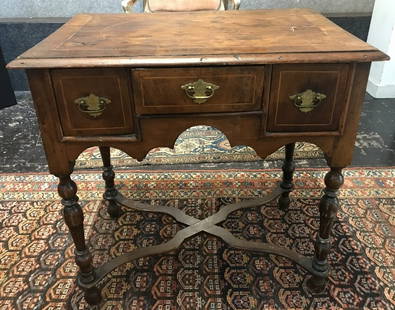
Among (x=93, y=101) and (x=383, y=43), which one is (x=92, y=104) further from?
(x=383, y=43)

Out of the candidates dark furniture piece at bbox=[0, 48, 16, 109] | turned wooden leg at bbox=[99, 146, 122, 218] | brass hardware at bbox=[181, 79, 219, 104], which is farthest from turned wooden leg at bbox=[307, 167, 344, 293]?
dark furniture piece at bbox=[0, 48, 16, 109]

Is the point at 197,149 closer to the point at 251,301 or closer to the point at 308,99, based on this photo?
the point at 251,301

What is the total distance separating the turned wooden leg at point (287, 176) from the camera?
5.77 ft

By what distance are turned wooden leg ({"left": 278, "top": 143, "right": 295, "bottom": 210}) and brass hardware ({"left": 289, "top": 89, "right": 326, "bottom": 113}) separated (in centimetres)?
62

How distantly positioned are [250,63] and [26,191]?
160 centimetres

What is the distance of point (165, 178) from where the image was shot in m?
2.21

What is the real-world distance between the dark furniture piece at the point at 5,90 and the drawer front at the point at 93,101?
232cm

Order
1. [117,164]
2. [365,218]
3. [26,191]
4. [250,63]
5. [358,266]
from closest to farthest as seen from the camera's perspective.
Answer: [250,63], [358,266], [365,218], [26,191], [117,164]

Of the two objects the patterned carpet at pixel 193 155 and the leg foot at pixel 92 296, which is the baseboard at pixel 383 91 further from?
the leg foot at pixel 92 296

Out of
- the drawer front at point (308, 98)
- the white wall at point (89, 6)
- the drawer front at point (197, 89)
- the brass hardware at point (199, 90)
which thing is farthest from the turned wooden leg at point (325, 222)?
the white wall at point (89, 6)

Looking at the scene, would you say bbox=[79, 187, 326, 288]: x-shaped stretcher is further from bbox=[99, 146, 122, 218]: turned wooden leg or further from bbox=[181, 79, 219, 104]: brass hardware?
bbox=[181, 79, 219, 104]: brass hardware

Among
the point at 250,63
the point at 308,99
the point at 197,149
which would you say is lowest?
the point at 197,149

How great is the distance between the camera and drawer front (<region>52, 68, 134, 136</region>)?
1.07 m

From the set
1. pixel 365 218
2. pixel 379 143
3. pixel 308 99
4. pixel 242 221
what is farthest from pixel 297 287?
pixel 379 143
